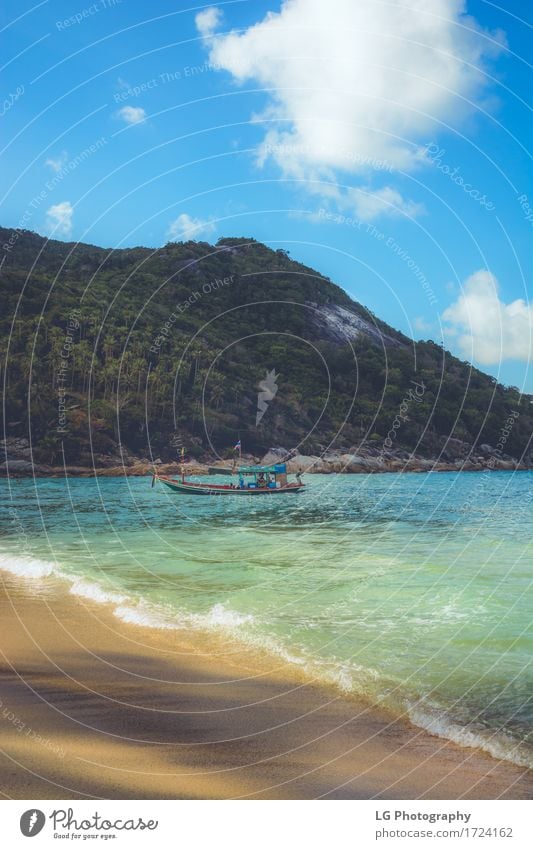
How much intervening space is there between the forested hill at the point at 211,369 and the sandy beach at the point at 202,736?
2832 inches

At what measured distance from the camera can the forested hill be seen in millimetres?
84562

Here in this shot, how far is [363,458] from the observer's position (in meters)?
93.7

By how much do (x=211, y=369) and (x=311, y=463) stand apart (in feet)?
73.2

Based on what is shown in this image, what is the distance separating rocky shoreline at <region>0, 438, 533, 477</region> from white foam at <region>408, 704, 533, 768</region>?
5541 cm

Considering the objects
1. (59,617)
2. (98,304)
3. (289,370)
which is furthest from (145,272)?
(59,617)

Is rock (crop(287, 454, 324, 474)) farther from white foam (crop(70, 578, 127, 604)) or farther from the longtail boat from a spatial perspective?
white foam (crop(70, 578, 127, 604))

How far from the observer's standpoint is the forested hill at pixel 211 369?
84.6 meters

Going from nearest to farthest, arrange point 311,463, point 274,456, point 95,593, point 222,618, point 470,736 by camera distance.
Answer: point 470,736 → point 222,618 → point 95,593 → point 311,463 → point 274,456

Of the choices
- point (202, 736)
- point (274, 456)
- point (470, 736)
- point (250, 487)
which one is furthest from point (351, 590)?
point (274, 456)

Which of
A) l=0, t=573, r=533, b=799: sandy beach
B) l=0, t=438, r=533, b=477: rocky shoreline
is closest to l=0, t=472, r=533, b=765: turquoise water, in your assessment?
l=0, t=573, r=533, b=799: sandy beach

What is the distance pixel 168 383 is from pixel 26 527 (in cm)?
6994

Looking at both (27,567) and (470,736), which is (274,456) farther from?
(470,736)

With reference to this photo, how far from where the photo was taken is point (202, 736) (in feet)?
19.7

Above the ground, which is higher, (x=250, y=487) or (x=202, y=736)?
(x=202, y=736)
